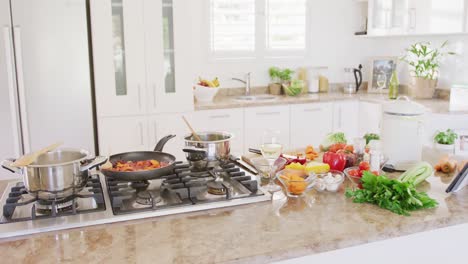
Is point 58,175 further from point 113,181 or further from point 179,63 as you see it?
point 179,63

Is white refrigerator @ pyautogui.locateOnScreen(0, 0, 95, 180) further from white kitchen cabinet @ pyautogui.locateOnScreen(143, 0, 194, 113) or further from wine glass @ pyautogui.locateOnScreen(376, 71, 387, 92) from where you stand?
wine glass @ pyautogui.locateOnScreen(376, 71, 387, 92)

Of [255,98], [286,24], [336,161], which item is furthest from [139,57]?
[336,161]

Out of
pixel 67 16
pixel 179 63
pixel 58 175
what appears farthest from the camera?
pixel 179 63

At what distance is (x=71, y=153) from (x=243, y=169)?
2.34 feet

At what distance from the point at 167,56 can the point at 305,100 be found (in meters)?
1.34

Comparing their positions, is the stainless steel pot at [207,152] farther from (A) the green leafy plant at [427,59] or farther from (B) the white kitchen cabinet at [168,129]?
(A) the green leafy plant at [427,59]

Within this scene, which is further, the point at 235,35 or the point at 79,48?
the point at 235,35

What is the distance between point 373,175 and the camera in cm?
162

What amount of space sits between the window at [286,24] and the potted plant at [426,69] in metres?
Result: 1.10

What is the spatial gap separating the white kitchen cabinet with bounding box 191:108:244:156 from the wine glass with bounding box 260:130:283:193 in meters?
1.86

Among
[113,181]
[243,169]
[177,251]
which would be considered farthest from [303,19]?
[177,251]

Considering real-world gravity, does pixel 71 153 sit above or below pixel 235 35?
below

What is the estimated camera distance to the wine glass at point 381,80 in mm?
4887

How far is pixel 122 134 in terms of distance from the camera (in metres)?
3.65
